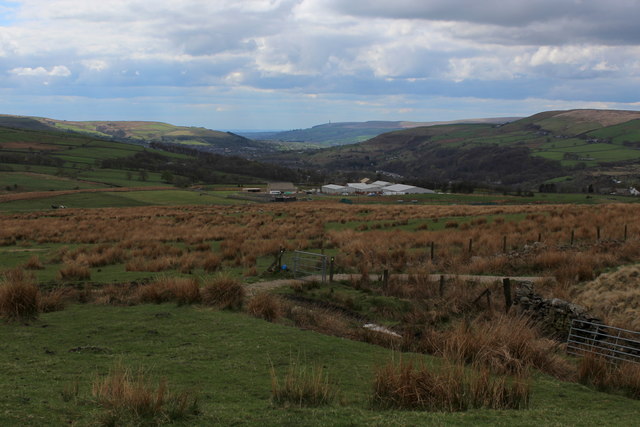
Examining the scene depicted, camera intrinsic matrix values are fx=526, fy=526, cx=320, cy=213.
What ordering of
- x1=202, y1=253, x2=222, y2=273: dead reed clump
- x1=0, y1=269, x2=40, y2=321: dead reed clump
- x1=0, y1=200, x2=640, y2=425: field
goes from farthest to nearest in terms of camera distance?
x1=202, y1=253, x2=222, y2=273: dead reed clump → x1=0, y1=269, x2=40, y2=321: dead reed clump → x1=0, y1=200, x2=640, y2=425: field

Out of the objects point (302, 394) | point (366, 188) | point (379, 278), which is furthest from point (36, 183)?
point (302, 394)

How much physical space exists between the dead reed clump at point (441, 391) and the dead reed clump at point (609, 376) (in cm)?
246

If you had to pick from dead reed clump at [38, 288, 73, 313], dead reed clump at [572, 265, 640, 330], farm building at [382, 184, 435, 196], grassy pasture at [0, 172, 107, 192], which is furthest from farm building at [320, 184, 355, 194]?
dead reed clump at [38, 288, 73, 313]

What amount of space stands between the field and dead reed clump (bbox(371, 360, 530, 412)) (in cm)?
9

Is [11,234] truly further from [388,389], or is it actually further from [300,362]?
[388,389]

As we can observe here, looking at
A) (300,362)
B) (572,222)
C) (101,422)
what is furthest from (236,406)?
(572,222)

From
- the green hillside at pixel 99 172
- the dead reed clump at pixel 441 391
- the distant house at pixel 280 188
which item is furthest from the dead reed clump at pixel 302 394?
the distant house at pixel 280 188

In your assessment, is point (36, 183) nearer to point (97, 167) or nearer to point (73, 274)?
point (97, 167)

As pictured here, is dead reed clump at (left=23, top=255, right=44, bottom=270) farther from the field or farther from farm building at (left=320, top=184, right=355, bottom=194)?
farm building at (left=320, top=184, right=355, bottom=194)

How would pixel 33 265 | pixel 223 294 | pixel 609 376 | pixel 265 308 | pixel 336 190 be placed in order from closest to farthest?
pixel 609 376 → pixel 265 308 → pixel 223 294 → pixel 33 265 → pixel 336 190

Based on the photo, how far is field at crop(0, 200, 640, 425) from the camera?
6.78 meters

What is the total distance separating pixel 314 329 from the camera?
12445 mm

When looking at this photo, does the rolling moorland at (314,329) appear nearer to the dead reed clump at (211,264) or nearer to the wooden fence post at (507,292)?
the dead reed clump at (211,264)

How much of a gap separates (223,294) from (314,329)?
2.87 meters
